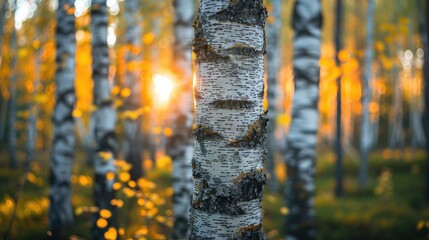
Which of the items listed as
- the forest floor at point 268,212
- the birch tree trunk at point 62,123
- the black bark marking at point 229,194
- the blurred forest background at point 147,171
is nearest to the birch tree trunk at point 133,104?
the blurred forest background at point 147,171

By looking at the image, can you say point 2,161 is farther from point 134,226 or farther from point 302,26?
point 302,26

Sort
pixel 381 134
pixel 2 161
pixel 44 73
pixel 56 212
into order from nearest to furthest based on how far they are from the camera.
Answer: pixel 56 212
pixel 44 73
pixel 2 161
pixel 381 134

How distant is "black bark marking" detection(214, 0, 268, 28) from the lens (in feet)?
5.40

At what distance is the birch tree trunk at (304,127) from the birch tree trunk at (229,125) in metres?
2.56

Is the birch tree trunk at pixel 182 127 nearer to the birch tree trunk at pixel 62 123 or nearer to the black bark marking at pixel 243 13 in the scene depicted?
the birch tree trunk at pixel 62 123

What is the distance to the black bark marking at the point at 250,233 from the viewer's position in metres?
1.63

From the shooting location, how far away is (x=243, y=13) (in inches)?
65.4

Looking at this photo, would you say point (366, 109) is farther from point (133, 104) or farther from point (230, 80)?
point (230, 80)

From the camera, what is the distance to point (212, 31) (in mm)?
1659

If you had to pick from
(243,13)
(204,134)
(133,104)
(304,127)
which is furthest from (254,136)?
(133,104)

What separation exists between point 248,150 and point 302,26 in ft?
9.91

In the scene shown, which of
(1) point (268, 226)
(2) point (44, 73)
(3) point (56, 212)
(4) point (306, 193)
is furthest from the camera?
(2) point (44, 73)

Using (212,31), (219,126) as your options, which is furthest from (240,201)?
(212,31)

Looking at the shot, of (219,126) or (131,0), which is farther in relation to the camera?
(131,0)
